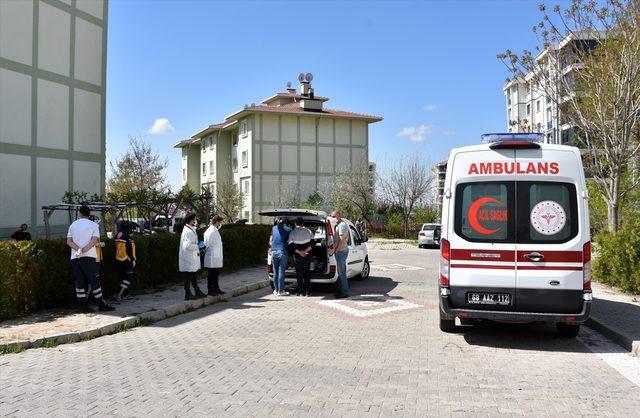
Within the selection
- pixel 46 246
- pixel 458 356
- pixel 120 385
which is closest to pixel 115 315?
pixel 46 246

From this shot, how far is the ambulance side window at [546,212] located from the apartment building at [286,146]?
1776 inches

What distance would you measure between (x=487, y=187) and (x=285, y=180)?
47433 millimetres

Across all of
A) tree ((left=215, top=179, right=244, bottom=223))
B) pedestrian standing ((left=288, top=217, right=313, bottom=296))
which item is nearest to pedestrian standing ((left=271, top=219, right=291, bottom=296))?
pedestrian standing ((left=288, top=217, right=313, bottom=296))

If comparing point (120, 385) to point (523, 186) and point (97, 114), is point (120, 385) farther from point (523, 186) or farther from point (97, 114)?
point (97, 114)

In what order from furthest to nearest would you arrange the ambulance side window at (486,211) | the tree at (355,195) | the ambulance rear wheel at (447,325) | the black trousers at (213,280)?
1. the tree at (355,195)
2. the black trousers at (213,280)
3. the ambulance rear wheel at (447,325)
4. the ambulance side window at (486,211)

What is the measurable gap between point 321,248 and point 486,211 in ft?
20.6

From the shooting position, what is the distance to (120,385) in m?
5.84

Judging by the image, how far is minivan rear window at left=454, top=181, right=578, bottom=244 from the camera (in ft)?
25.1

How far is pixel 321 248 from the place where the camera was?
1366 centimetres

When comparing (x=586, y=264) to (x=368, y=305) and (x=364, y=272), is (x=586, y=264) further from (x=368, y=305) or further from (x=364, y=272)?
(x=364, y=272)

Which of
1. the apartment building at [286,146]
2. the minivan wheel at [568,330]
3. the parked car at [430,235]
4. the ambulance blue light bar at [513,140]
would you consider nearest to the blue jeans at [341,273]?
the minivan wheel at [568,330]

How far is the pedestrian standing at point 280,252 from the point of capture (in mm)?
12680

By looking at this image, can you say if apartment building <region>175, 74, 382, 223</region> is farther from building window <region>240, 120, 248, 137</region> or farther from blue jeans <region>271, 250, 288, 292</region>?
blue jeans <region>271, 250, 288, 292</region>

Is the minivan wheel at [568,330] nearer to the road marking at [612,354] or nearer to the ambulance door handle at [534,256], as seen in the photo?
the road marking at [612,354]
